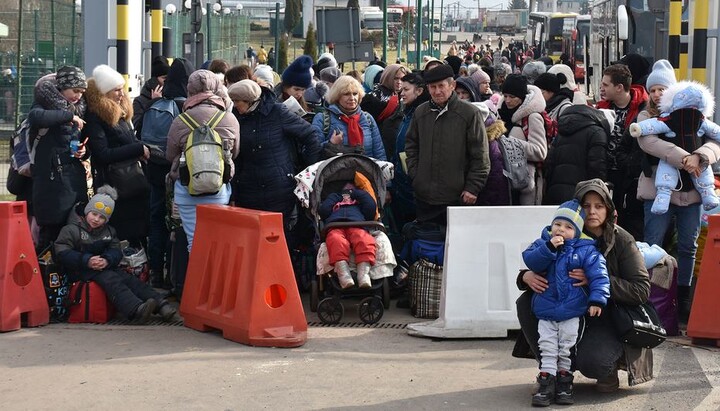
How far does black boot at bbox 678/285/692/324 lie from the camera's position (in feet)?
31.7

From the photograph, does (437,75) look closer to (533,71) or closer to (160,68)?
(160,68)

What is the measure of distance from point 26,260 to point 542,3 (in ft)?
494

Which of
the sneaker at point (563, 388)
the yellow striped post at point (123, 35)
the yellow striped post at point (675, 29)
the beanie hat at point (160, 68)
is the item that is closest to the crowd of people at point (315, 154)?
the beanie hat at point (160, 68)

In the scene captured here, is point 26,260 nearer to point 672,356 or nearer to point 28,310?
point 28,310

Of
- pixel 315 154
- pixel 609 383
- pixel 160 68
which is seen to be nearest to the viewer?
pixel 609 383

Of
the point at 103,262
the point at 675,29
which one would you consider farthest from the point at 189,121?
the point at 675,29

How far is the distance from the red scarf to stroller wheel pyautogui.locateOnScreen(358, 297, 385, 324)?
169cm

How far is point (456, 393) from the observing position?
747cm

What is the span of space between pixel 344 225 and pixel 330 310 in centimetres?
67

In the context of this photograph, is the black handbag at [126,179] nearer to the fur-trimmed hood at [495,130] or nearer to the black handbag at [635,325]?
the fur-trimmed hood at [495,130]

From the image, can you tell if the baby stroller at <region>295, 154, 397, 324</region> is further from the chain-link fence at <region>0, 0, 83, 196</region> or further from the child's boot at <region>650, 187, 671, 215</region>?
the chain-link fence at <region>0, 0, 83, 196</region>

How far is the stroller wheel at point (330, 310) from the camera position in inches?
378

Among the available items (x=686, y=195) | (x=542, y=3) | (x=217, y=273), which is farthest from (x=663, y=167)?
(x=542, y=3)

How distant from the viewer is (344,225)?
9727 mm
